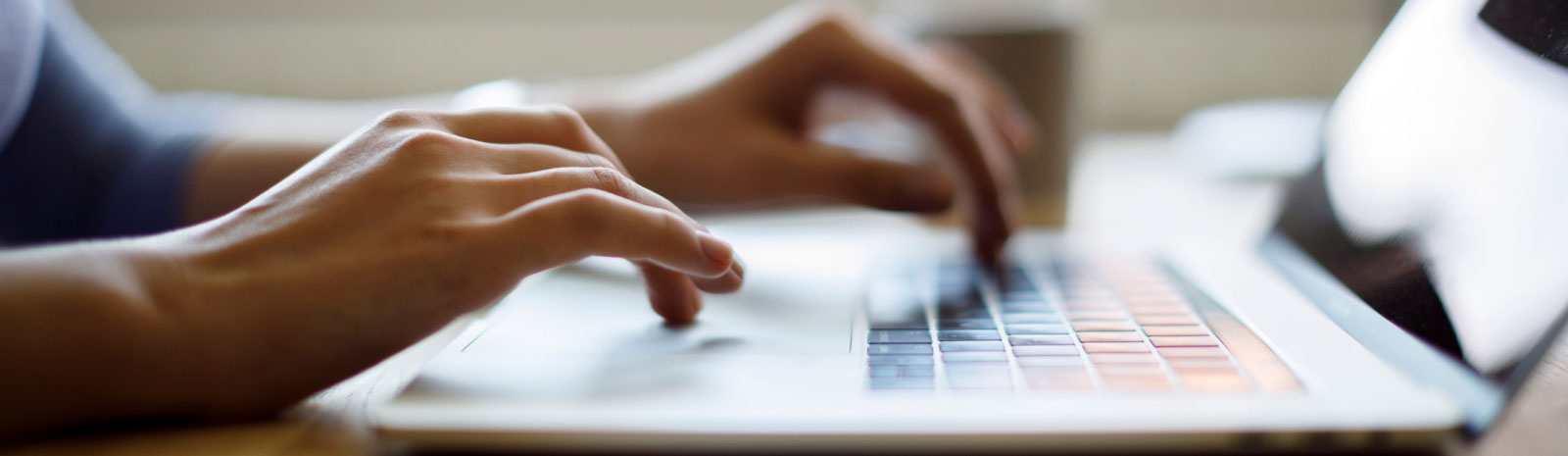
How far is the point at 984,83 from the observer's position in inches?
30.0

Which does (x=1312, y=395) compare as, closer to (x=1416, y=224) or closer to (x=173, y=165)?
(x=1416, y=224)

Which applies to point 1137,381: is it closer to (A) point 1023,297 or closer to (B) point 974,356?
(B) point 974,356

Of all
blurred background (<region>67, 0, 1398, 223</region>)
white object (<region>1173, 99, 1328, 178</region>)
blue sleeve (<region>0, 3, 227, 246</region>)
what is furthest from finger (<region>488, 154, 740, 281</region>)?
blurred background (<region>67, 0, 1398, 223</region>)

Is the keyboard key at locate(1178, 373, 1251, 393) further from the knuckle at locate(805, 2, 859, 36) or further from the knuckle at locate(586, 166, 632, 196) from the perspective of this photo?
the knuckle at locate(805, 2, 859, 36)

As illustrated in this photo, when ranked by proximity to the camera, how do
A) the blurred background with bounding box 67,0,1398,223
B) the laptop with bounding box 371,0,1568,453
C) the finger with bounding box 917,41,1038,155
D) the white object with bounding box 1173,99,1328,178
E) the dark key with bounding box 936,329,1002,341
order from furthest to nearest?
the blurred background with bounding box 67,0,1398,223 → the white object with bounding box 1173,99,1328,178 → the finger with bounding box 917,41,1038,155 → the dark key with bounding box 936,329,1002,341 → the laptop with bounding box 371,0,1568,453

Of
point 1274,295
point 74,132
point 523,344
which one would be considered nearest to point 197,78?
point 74,132

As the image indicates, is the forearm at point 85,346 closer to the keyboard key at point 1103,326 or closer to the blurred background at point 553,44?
the keyboard key at point 1103,326

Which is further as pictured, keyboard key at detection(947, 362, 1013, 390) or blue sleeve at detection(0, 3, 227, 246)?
blue sleeve at detection(0, 3, 227, 246)

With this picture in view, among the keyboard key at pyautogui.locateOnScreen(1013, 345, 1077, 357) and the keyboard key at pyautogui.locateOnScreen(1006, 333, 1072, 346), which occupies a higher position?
the keyboard key at pyautogui.locateOnScreen(1006, 333, 1072, 346)

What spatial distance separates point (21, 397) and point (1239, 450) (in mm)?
337

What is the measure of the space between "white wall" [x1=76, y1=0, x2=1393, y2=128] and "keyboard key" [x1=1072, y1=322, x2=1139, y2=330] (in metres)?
0.97

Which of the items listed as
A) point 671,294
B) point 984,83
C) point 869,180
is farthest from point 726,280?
point 984,83

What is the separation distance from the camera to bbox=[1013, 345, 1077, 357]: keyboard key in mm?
323

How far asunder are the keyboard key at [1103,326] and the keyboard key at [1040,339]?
19mm
